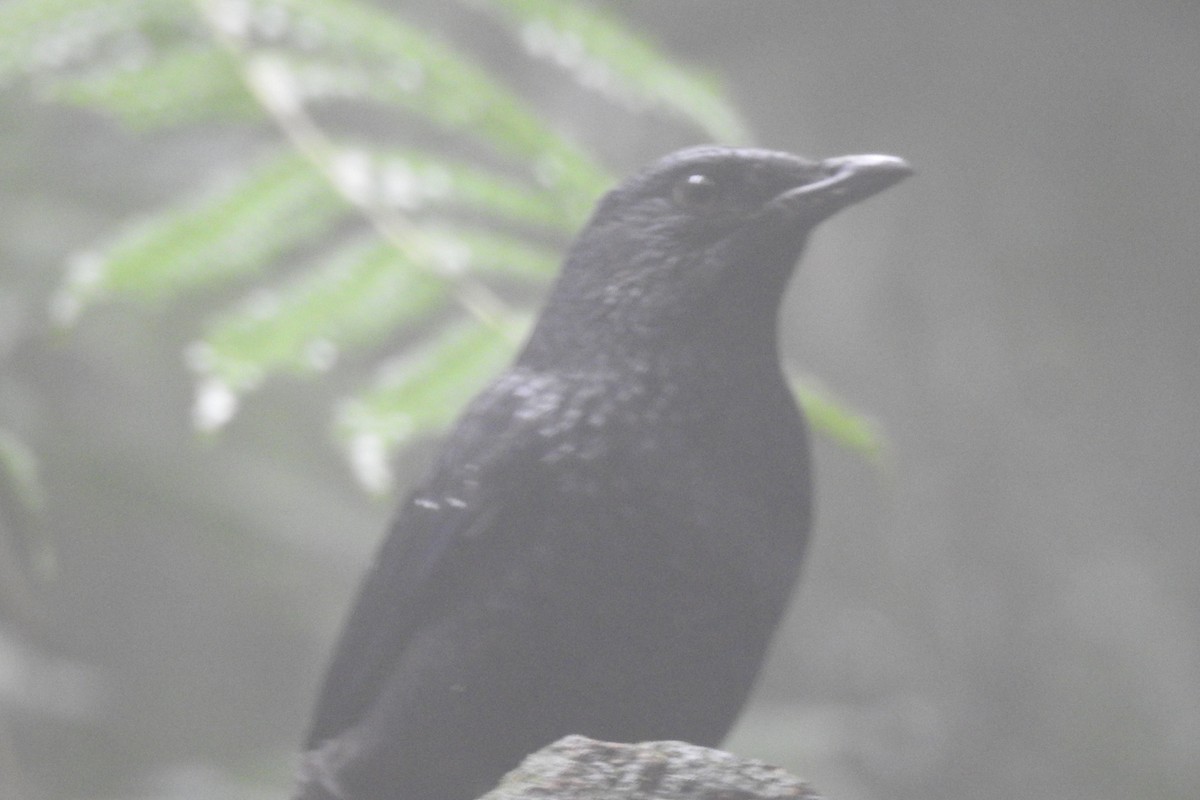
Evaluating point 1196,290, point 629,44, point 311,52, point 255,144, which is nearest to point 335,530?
point 255,144

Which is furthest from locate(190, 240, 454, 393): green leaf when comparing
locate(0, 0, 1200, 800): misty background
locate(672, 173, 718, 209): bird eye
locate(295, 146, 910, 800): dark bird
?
locate(0, 0, 1200, 800): misty background

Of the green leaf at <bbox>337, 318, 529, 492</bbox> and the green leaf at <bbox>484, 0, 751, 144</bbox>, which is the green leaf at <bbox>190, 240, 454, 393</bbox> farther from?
the green leaf at <bbox>484, 0, 751, 144</bbox>

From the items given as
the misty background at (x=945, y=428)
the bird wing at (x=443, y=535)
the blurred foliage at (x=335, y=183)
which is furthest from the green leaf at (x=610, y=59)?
the misty background at (x=945, y=428)

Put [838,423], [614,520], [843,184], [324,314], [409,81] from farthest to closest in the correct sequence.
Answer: [409,81], [838,423], [324,314], [843,184], [614,520]

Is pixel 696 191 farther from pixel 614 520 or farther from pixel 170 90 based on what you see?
pixel 170 90

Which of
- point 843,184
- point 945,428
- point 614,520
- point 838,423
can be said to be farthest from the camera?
point 945,428

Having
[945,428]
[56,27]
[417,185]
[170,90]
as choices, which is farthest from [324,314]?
[945,428]
